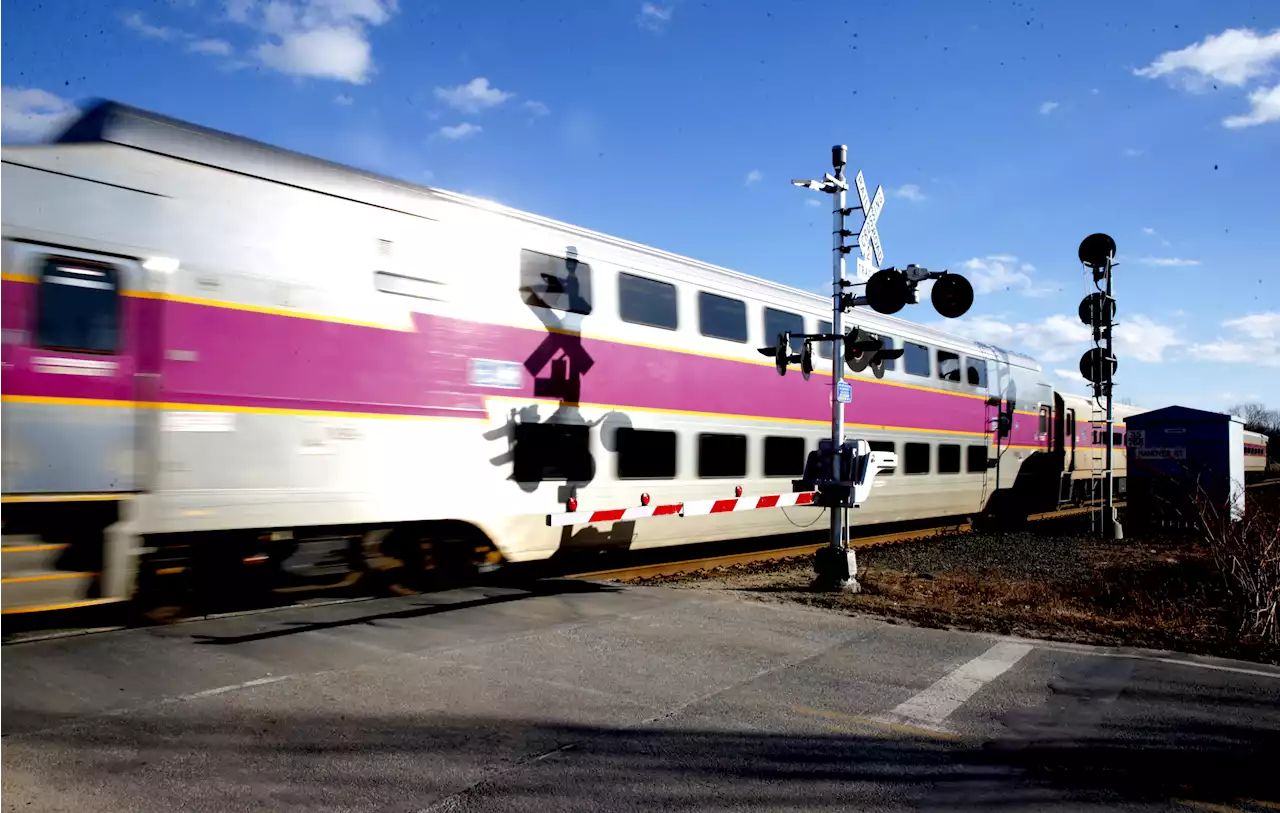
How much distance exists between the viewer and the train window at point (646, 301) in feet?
35.0

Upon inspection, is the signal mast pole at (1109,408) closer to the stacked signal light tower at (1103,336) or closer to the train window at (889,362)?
the stacked signal light tower at (1103,336)

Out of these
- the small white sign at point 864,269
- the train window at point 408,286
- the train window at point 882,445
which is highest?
the small white sign at point 864,269

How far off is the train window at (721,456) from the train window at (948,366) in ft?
22.2

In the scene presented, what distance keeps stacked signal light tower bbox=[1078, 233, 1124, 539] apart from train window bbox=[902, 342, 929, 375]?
2684 millimetres

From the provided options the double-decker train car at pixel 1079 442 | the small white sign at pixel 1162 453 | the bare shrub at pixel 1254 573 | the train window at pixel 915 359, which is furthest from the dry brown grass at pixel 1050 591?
the double-decker train car at pixel 1079 442

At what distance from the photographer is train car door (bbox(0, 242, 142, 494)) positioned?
6258 mm

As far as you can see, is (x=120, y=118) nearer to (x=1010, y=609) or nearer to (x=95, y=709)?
(x=95, y=709)

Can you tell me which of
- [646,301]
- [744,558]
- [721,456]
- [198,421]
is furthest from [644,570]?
[198,421]

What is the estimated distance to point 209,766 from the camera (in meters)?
4.46

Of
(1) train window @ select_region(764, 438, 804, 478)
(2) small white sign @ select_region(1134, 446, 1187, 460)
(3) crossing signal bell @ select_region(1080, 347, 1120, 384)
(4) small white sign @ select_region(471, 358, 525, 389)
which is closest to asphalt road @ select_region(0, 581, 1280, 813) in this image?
(4) small white sign @ select_region(471, 358, 525, 389)

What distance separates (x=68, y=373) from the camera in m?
6.47

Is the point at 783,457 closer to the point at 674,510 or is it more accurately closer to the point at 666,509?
the point at 674,510

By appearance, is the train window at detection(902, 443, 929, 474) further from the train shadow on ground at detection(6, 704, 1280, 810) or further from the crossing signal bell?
the train shadow on ground at detection(6, 704, 1280, 810)

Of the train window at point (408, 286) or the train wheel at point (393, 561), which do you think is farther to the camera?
the train wheel at point (393, 561)
